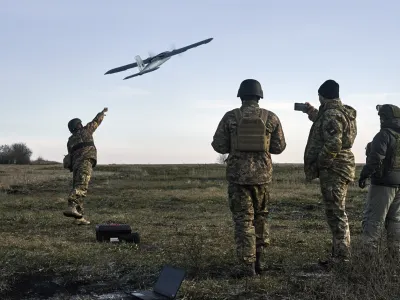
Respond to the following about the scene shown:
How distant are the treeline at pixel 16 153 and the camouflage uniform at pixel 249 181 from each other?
82.5m

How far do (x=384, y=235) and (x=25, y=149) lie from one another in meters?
92.6

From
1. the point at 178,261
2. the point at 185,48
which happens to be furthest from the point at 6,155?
the point at 178,261

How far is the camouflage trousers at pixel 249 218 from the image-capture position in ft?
19.6

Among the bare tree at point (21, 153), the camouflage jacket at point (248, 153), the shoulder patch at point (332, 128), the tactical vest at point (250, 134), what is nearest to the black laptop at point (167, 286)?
the camouflage jacket at point (248, 153)

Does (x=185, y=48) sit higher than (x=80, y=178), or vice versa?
(x=185, y=48)

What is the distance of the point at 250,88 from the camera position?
622cm

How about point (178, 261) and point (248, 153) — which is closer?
point (248, 153)

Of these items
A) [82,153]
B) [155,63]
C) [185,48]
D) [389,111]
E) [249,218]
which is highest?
[185,48]

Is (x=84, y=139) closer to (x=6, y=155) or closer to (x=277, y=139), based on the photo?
(x=277, y=139)

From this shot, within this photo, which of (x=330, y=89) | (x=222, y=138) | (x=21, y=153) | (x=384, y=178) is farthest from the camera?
(x=21, y=153)

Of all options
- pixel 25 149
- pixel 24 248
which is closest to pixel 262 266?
pixel 24 248

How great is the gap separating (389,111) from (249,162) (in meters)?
2.04

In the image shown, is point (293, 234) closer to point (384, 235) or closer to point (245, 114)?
point (384, 235)

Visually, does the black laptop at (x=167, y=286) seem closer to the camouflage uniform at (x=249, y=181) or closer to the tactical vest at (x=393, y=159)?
the camouflage uniform at (x=249, y=181)
